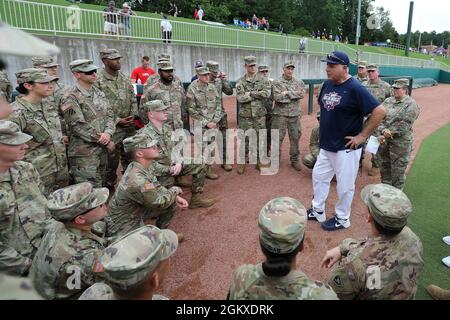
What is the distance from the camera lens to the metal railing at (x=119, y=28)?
911cm

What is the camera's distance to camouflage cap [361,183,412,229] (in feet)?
6.78

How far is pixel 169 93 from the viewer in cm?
557

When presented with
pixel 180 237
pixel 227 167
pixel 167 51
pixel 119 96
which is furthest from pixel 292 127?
pixel 167 51

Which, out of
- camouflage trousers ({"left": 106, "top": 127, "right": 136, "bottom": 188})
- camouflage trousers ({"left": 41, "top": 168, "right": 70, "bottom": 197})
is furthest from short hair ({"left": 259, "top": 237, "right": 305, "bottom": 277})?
camouflage trousers ({"left": 106, "top": 127, "right": 136, "bottom": 188})

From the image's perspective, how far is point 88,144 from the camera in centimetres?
441

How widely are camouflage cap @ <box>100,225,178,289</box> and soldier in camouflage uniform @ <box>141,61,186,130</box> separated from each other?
3.96 metres

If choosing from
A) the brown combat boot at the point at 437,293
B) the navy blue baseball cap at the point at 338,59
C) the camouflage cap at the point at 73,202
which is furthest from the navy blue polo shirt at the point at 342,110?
the camouflage cap at the point at 73,202

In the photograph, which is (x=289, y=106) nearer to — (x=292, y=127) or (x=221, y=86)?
(x=292, y=127)

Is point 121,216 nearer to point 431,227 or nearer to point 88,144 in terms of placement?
point 88,144

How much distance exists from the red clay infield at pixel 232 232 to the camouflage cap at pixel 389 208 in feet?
4.78

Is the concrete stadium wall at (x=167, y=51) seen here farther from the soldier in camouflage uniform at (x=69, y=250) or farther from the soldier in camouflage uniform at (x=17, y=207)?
the soldier in camouflage uniform at (x=69, y=250)

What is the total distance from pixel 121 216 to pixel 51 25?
28.4 feet

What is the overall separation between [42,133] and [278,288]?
3312 mm
